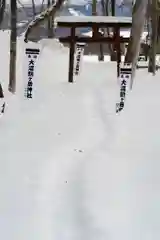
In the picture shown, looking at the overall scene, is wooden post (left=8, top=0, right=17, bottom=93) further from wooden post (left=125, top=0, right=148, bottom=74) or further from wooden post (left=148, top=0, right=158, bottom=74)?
wooden post (left=148, top=0, right=158, bottom=74)

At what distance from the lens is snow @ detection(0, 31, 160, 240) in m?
3.33

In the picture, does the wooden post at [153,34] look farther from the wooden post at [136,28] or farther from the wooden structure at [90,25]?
the wooden post at [136,28]

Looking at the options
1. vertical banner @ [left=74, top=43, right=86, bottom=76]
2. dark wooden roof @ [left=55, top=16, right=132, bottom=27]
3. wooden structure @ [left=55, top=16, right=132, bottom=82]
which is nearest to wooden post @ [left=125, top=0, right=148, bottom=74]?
wooden structure @ [left=55, top=16, right=132, bottom=82]

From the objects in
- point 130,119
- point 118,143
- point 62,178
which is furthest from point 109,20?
point 62,178

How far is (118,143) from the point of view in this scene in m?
5.04

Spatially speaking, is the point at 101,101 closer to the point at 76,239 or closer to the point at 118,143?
the point at 118,143

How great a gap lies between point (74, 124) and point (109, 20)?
122 inches

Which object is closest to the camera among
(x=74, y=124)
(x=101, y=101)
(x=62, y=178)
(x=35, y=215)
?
(x=35, y=215)

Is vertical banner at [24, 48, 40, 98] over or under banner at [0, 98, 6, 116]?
over

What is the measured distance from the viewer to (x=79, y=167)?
432 centimetres

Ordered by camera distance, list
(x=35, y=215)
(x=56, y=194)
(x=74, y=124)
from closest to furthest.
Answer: (x=35, y=215), (x=56, y=194), (x=74, y=124)

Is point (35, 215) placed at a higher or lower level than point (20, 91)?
higher

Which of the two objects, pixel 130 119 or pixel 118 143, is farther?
pixel 130 119

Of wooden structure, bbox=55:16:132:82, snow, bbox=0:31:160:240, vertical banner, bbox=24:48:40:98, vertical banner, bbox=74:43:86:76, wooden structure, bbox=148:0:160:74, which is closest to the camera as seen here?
snow, bbox=0:31:160:240
